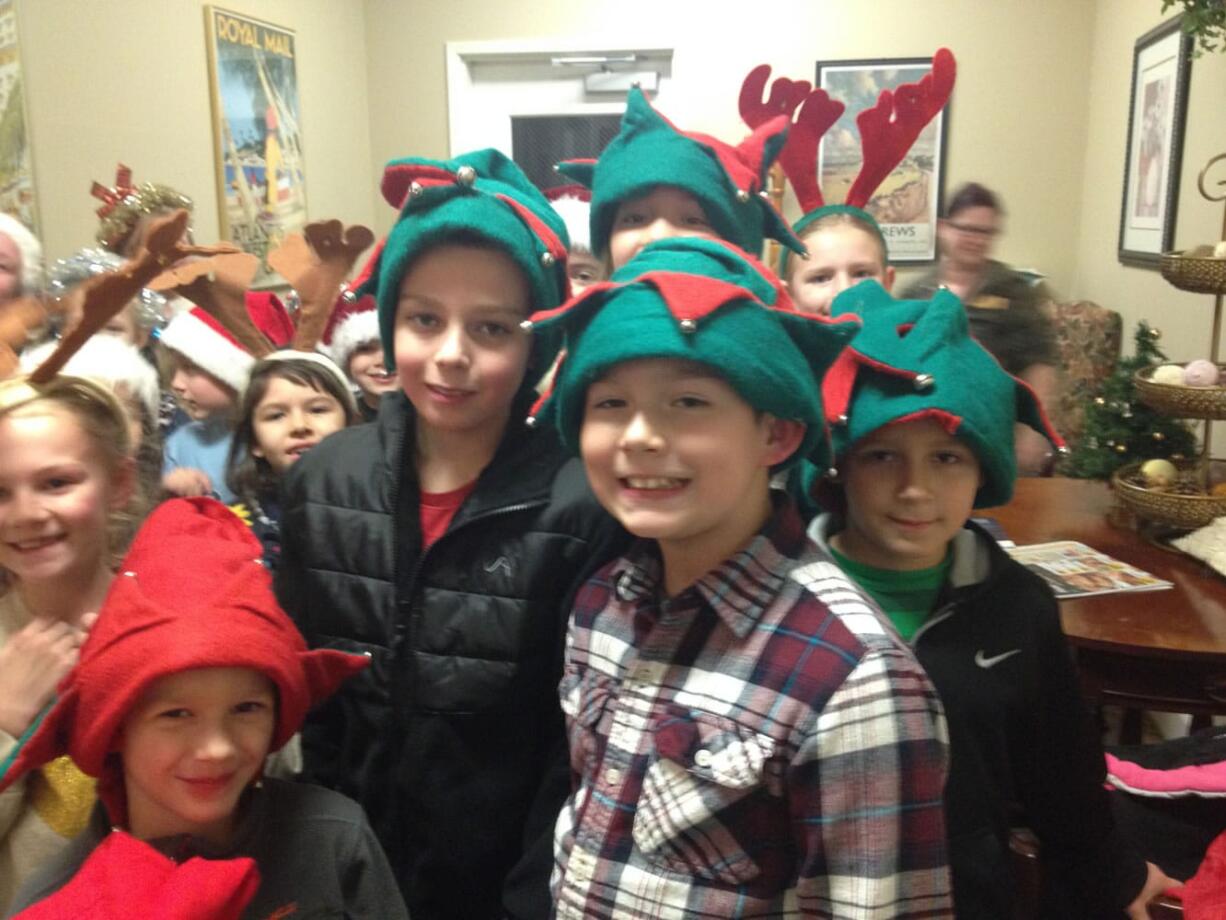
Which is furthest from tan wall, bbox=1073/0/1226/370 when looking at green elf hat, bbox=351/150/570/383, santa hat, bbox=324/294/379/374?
green elf hat, bbox=351/150/570/383

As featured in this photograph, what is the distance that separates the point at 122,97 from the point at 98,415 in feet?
6.87

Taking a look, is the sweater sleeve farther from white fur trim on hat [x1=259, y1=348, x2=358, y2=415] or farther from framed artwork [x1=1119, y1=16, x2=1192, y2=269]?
framed artwork [x1=1119, y1=16, x2=1192, y2=269]

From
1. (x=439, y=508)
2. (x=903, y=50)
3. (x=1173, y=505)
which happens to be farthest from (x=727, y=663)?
(x=903, y=50)

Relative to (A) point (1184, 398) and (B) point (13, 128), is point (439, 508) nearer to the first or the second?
(A) point (1184, 398)

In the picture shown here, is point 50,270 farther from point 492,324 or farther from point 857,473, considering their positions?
point 857,473

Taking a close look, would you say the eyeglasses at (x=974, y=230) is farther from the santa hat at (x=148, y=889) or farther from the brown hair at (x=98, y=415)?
the santa hat at (x=148, y=889)

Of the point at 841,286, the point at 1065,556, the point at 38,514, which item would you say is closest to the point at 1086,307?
the point at 1065,556

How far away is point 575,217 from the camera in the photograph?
2279mm

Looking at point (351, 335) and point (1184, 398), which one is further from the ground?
point (351, 335)

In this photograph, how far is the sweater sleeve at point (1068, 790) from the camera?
3.60 feet

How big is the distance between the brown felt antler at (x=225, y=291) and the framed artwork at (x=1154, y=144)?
2766 mm

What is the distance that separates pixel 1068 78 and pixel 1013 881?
13.4 ft

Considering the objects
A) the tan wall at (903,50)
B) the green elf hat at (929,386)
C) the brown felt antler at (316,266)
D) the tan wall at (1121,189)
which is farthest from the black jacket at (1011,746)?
the tan wall at (903,50)

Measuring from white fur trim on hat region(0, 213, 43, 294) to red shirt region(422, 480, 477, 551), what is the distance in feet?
3.97
